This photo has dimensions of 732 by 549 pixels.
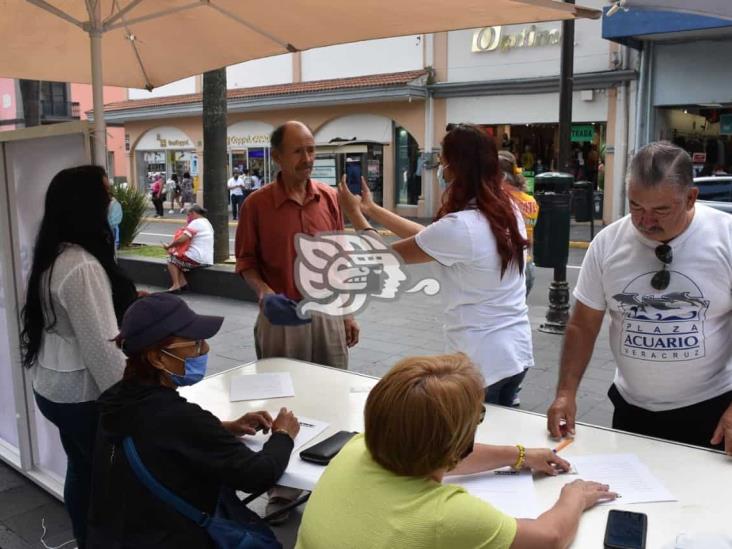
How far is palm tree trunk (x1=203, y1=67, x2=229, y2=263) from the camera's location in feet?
32.0

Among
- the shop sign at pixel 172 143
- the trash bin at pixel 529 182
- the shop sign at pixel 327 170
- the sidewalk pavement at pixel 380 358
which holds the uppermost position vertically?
the shop sign at pixel 172 143

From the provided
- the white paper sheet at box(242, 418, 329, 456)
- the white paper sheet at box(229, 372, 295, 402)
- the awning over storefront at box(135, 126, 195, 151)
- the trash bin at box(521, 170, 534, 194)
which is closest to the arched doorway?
the awning over storefront at box(135, 126, 195, 151)

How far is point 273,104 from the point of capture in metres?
23.2

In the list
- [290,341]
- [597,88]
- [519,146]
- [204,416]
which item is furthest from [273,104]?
[204,416]

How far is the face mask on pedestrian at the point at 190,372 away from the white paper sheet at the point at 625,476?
1.22 m

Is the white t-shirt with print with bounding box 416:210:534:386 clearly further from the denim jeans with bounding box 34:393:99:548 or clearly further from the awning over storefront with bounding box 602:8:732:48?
the awning over storefront with bounding box 602:8:732:48

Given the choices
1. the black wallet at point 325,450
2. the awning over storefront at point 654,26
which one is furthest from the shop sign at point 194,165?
the black wallet at point 325,450

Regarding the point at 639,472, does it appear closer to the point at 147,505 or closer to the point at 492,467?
the point at 492,467

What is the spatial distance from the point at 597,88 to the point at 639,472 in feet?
56.3

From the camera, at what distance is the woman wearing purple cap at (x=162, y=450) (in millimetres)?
1872

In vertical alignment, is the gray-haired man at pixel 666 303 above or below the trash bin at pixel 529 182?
below

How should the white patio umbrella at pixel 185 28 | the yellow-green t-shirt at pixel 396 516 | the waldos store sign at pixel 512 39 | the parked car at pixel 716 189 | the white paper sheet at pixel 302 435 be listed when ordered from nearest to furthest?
the yellow-green t-shirt at pixel 396 516, the white paper sheet at pixel 302 435, the white patio umbrella at pixel 185 28, the parked car at pixel 716 189, the waldos store sign at pixel 512 39

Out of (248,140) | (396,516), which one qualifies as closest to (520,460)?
(396,516)

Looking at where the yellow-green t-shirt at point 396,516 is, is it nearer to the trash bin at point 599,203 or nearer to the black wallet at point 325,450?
the black wallet at point 325,450
